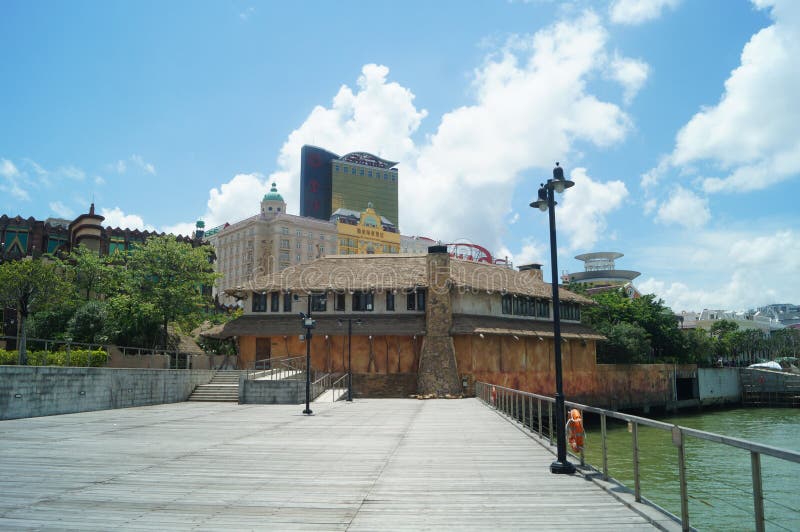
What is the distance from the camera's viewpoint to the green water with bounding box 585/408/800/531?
5898 millimetres

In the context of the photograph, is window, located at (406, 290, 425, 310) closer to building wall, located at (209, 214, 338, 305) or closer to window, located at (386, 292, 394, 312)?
window, located at (386, 292, 394, 312)

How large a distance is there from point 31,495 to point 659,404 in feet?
197

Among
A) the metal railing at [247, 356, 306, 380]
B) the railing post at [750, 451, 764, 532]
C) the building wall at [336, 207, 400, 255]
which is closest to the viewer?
the railing post at [750, 451, 764, 532]

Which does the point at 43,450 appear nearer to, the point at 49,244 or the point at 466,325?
the point at 466,325

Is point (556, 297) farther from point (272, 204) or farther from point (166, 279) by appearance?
point (272, 204)

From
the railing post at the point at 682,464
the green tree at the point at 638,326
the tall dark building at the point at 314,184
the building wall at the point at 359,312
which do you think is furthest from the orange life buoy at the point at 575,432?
the tall dark building at the point at 314,184

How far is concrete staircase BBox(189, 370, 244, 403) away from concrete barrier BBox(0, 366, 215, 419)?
77 cm

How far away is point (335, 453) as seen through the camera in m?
13.5

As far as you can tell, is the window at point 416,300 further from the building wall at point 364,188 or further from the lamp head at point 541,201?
the building wall at point 364,188

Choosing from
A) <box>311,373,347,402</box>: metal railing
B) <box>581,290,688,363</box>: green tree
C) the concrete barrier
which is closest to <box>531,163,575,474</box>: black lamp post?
the concrete barrier

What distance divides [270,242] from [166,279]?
249 feet

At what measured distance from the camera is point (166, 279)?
141 feet

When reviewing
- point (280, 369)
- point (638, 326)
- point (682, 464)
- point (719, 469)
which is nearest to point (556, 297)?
point (682, 464)

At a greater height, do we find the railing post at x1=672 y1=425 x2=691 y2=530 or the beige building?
the beige building
